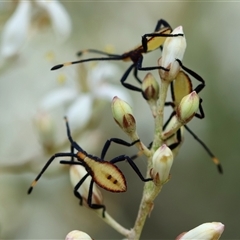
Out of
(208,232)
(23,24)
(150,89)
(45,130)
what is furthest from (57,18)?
(208,232)

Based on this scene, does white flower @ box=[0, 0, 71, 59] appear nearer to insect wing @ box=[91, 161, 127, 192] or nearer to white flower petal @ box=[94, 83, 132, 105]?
white flower petal @ box=[94, 83, 132, 105]

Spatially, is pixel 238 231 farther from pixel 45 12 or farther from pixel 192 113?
pixel 192 113

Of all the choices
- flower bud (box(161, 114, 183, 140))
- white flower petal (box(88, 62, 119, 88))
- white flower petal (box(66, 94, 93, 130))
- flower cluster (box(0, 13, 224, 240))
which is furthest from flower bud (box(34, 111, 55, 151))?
flower bud (box(161, 114, 183, 140))

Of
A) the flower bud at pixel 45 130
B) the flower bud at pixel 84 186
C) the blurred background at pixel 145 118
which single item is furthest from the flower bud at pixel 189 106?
the blurred background at pixel 145 118

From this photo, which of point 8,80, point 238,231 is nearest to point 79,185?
point 238,231

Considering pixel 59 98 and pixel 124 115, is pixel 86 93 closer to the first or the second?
pixel 59 98
